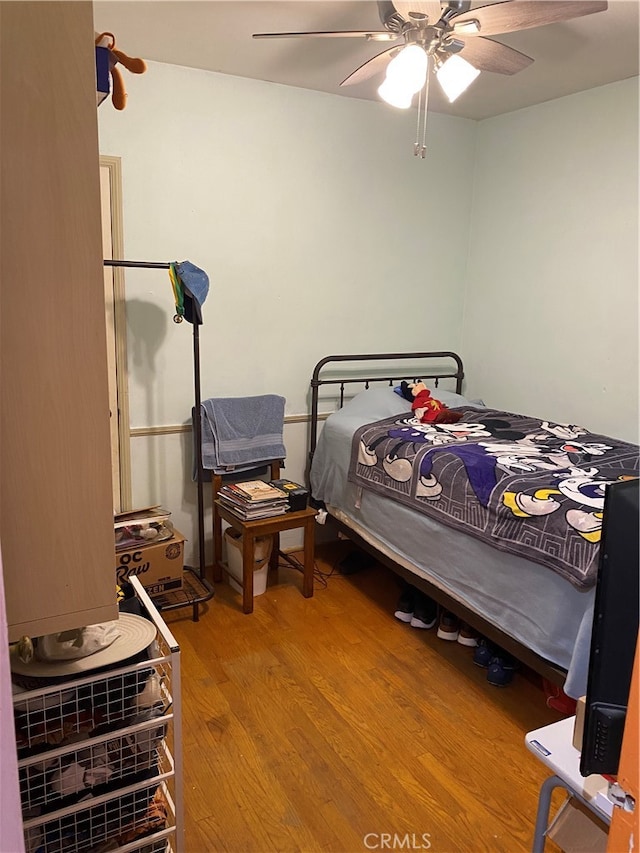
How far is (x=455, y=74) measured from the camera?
216 cm

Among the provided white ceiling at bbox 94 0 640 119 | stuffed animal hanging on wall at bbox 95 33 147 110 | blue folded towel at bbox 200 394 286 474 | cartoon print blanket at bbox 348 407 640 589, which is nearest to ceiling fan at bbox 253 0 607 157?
white ceiling at bbox 94 0 640 119

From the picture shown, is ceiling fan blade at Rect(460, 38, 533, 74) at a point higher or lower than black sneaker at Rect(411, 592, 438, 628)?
higher

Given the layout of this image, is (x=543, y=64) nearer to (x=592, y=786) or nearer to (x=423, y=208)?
(x=423, y=208)

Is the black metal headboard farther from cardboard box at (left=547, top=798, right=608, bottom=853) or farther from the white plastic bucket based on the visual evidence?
cardboard box at (left=547, top=798, right=608, bottom=853)

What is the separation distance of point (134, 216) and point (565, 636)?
2.54 m

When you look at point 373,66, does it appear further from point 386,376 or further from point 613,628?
point 613,628

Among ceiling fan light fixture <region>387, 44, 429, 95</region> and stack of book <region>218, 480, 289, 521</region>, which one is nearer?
ceiling fan light fixture <region>387, 44, 429, 95</region>

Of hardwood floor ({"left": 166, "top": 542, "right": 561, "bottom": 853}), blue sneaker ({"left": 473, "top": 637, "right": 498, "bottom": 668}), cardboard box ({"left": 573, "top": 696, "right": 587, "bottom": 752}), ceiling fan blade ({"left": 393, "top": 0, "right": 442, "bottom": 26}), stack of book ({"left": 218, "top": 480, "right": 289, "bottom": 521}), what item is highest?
ceiling fan blade ({"left": 393, "top": 0, "right": 442, "bottom": 26})

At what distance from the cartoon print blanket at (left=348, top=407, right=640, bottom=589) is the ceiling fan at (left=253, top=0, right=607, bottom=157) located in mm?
1273

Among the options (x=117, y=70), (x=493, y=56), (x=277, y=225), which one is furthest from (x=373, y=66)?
(x=117, y=70)

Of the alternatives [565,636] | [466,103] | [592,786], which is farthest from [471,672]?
[466,103]

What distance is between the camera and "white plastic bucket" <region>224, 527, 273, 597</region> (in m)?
3.07

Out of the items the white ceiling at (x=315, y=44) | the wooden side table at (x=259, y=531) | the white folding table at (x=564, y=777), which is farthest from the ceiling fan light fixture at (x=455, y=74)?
the white folding table at (x=564, y=777)

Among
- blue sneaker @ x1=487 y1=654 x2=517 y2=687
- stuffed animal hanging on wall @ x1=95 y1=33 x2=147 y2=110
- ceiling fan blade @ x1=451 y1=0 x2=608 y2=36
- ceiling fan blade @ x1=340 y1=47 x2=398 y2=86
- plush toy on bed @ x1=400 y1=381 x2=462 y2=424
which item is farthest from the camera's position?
plush toy on bed @ x1=400 y1=381 x2=462 y2=424
